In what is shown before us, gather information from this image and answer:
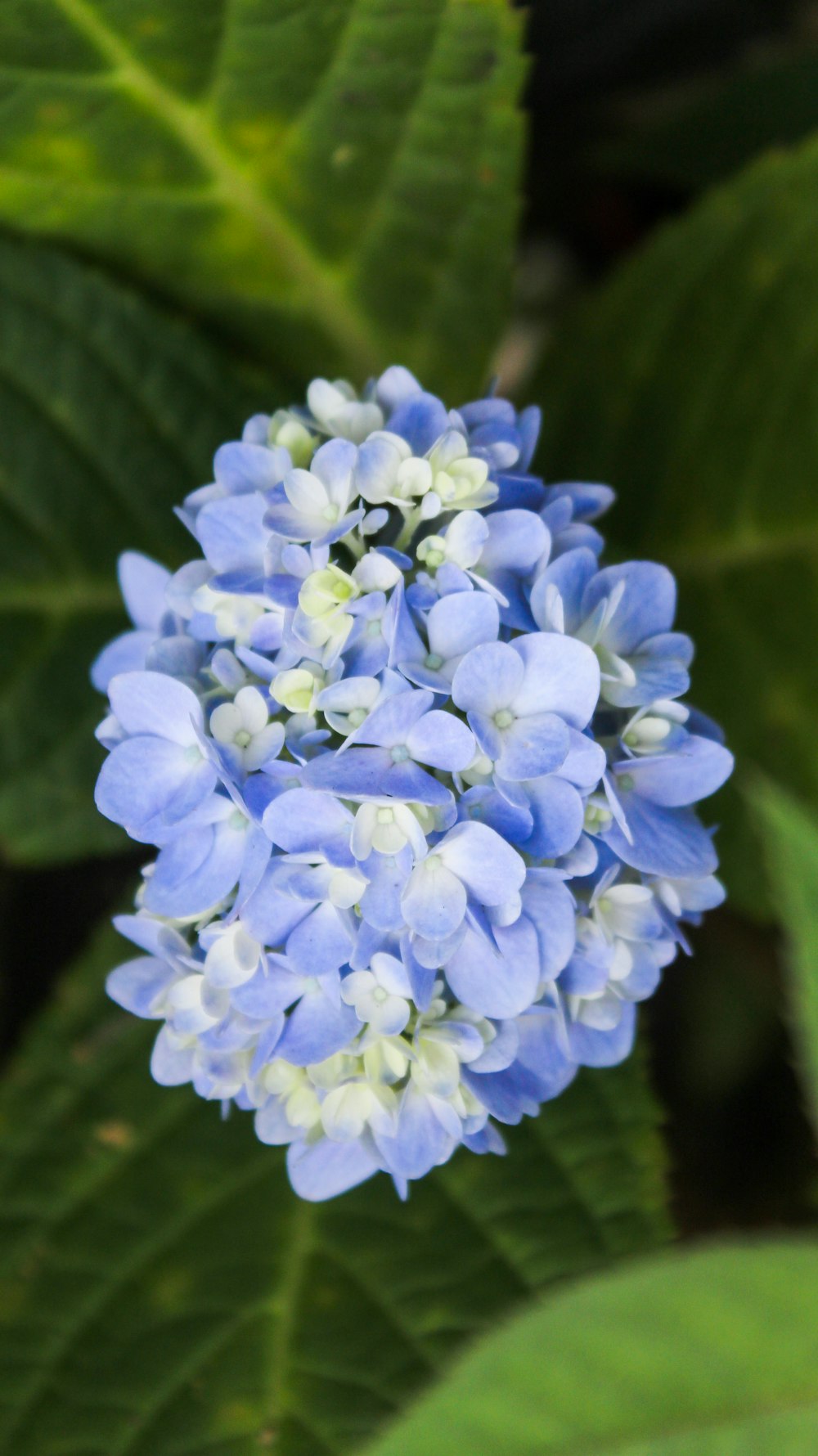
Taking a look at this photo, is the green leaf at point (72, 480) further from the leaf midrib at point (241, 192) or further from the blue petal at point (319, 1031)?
the blue petal at point (319, 1031)

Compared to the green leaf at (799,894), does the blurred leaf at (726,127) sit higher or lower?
higher

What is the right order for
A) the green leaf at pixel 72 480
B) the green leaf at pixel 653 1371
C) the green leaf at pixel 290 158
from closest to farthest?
the green leaf at pixel 653 1371 → the green leaf at pixel 290 158 → the green leaf at pixel 72 480

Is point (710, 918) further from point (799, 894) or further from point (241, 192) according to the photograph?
point (241, 192)

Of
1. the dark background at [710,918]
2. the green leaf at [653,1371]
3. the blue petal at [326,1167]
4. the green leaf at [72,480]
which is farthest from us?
the dark background at [710,918]

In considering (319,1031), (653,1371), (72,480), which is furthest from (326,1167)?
(72,480)

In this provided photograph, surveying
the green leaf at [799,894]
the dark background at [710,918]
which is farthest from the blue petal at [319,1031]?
the dark background at [710,918]

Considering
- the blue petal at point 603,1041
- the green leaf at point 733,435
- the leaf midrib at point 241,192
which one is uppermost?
the leaf midrib at point 241,192

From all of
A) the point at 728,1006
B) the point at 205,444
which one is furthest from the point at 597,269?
the point at 728,1006
